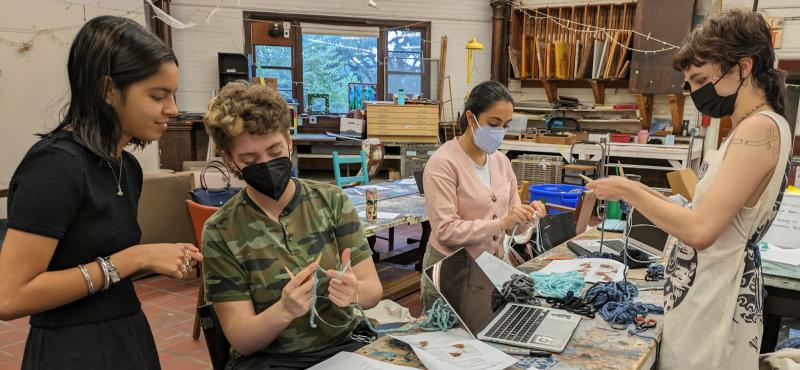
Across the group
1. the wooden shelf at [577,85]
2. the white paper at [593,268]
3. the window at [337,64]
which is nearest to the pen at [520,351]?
the white paper at [593,268]

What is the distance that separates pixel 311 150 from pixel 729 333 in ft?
22.2

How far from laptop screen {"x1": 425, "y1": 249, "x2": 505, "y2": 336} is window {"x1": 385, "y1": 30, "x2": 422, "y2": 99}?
697cm

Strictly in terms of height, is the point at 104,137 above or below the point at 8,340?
above

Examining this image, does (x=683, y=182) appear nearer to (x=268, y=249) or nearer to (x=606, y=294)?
(x=606, y=294)

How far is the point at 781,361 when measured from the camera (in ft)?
5.54

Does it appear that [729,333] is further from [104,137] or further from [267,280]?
[104,137]

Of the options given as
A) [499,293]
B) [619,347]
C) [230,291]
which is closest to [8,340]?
[230,291]

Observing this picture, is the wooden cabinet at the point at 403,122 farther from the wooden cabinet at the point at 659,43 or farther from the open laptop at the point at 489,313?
the open laptop at the point at 489,313

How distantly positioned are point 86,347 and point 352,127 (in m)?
6.61

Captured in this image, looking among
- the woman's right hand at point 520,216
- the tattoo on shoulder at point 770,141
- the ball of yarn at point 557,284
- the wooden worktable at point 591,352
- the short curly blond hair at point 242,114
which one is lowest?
the wooden worktable at point 591,352

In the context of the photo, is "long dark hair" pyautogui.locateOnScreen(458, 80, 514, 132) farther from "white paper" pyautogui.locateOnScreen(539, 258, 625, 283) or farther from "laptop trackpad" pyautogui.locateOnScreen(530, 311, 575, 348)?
"laptop trackpad" pyautogui.locateOnScreen(530, 311, 575, 348)

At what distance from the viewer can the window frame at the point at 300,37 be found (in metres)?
7.95

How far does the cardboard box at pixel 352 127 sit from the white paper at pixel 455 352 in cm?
625

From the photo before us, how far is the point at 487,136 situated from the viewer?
233 cm
